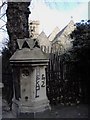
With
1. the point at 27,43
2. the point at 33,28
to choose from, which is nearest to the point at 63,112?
the point at 27,43

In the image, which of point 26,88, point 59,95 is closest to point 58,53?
point 59,95

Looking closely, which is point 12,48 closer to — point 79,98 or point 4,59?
point 4,59

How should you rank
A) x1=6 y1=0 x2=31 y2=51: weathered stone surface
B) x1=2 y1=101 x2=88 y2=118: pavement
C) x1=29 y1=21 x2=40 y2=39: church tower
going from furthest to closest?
1. x1=29 y1=21 x2=40 y2=39: church tower
2. x1=6 y1=0 x2=31 y2=51: weathered stone surface
3. x1=2 y1=101 x2=88 y2=118: pavement

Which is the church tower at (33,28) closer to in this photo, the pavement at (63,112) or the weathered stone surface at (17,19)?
the weathered stone surface at (17,19)

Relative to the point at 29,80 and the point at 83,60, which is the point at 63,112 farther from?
the point at 83,60

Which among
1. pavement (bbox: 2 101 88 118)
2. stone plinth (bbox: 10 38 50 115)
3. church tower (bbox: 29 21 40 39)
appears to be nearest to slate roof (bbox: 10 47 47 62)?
stone plinth (bbox: 10 38 50 115)

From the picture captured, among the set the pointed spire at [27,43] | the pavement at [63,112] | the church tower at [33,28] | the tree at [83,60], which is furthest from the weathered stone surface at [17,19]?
the church tower at [33,28]

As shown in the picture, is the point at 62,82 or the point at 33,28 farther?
the point at 33,28

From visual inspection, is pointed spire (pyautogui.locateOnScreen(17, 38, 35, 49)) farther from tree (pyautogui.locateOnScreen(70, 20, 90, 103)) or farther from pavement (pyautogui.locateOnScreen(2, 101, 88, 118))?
tree (pyautogui.locateOnScreen(70, 20, 90, 103))

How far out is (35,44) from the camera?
8.38 m

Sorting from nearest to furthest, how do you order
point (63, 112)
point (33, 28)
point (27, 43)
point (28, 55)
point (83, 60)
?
1. point (28, 55)
2. point (27, 43)
3. point (63, 112)
4. point (83, 60)
5. point (33, 28)

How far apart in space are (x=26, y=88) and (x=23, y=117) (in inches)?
32.0

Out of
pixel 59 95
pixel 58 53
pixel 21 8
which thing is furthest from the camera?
pixel 58 53

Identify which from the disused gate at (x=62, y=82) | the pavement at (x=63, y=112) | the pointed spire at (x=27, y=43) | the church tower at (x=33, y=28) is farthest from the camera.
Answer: the church tower at (x=33, y=28)
